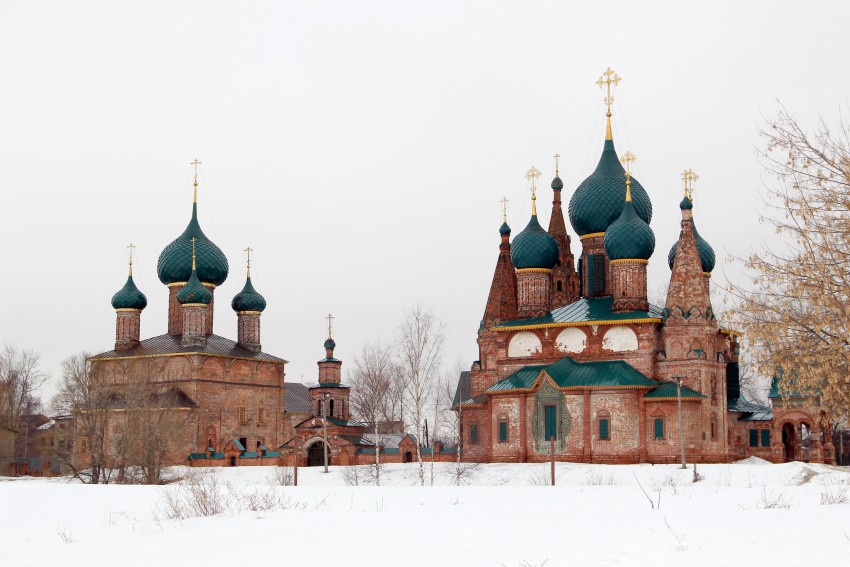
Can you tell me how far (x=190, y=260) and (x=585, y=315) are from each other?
57.1ft

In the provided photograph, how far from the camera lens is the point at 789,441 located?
126ft

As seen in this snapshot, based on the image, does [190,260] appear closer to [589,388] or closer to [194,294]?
[194,294]

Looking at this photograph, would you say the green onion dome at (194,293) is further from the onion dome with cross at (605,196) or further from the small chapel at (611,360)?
the onion dome with cross at (605,196)

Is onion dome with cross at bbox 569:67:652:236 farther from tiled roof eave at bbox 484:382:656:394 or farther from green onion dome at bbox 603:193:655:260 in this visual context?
tiled roof eave at bbox 484:382:656:394

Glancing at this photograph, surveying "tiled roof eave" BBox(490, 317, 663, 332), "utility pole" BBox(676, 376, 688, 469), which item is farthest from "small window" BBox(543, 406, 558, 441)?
"utility pole" BBox(676, 376, 688, 469)

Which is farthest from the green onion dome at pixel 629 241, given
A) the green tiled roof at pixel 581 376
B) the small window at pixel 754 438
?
the small window at pixel 754 438

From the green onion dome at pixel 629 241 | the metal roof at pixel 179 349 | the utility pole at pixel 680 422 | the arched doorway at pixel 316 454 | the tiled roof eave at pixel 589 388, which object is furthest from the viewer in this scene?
the metal roof at pixel 179 349

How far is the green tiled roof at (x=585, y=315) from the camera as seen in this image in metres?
35.4

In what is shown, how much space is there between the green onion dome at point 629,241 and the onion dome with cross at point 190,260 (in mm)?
17396

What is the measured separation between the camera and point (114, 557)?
1234cm

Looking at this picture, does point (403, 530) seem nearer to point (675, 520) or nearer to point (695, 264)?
point (675, 520)

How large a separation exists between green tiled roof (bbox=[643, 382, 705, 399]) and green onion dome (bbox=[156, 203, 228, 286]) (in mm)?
19890

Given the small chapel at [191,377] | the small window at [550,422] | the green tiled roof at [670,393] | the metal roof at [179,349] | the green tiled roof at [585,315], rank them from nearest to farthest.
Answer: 1. the green tiled roof at [670,393]
2. the small window at [550,422]
3. the green tiled roof at [585,315]
4. the small chapel at [191,377]
5. the metal roof at [179,349]

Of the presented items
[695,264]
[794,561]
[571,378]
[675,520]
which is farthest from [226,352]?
[794,561]
